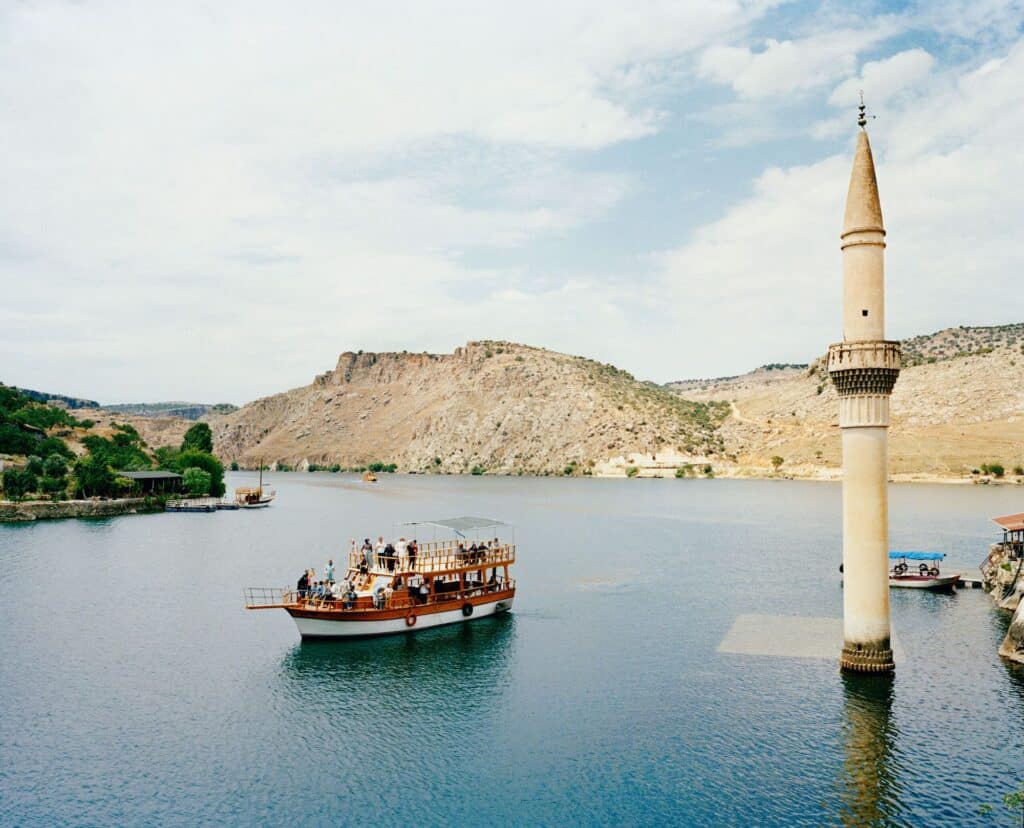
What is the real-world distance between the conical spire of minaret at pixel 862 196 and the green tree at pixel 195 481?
106472mm

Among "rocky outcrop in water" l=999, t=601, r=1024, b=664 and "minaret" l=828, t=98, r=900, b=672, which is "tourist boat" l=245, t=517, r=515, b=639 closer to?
"minaret" l=828, t=98, r=900, b=672

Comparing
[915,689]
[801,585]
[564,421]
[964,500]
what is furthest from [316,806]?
[564,421]

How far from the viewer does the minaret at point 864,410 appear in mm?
27625

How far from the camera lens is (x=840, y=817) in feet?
69.0

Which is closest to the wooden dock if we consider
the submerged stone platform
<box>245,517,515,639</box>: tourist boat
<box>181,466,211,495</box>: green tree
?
the submerged stone platform

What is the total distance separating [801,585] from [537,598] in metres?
16.2

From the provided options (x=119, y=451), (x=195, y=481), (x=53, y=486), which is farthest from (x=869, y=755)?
(x=119, y=451)

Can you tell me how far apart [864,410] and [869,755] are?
1084cm

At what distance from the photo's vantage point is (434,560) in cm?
4331

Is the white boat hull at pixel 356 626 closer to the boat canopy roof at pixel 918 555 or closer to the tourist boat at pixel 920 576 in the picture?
the tourist boat at pixel 920 576

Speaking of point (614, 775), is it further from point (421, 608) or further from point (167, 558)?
point (167, 558)

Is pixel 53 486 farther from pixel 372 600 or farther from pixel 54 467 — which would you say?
pixel 372 600

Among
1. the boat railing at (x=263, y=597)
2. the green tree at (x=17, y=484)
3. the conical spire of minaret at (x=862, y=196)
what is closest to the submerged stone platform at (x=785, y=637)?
the conical spire of minaret at (x=862, y=196)

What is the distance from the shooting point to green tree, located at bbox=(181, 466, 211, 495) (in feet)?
385
